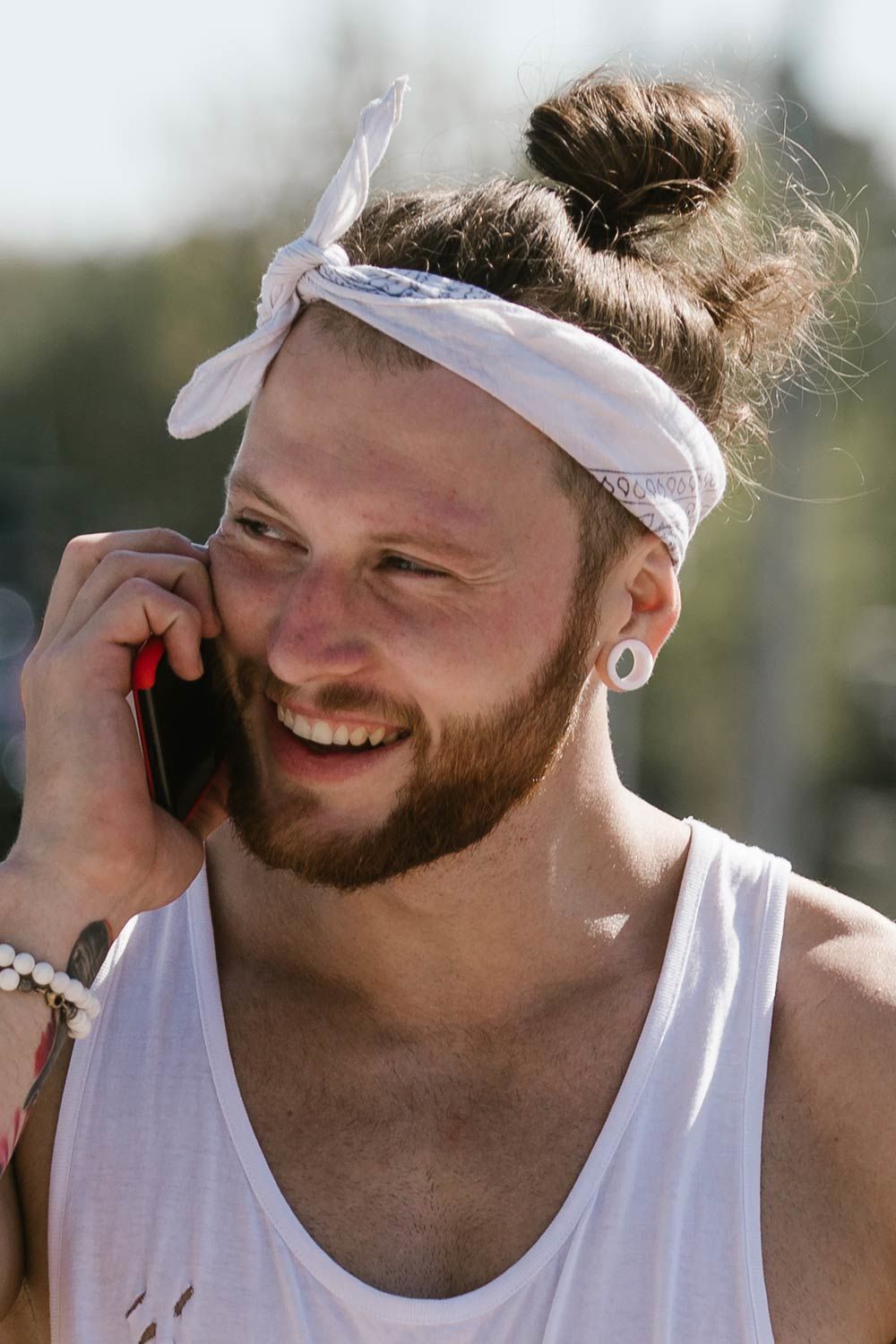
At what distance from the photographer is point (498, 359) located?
2.64 meters

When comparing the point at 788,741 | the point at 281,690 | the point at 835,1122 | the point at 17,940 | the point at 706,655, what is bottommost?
the point at 706,655

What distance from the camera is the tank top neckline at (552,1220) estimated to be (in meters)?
2.36

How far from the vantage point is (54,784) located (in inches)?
101

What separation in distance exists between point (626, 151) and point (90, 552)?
1.25 m

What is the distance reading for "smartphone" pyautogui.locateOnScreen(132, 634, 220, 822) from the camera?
268 cm

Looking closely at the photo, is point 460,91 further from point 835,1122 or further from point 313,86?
point 835,1122

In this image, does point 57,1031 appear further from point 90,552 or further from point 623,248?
point 623,248

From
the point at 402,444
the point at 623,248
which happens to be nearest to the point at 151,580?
the point at 402,444

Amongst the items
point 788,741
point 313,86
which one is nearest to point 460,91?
point 313,86

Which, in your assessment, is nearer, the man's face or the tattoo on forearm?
the tattoo on forearm

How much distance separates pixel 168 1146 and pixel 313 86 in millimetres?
12658

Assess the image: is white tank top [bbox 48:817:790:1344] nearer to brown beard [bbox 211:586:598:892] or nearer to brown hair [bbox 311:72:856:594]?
brown beard [bbox 211:586:598:892]

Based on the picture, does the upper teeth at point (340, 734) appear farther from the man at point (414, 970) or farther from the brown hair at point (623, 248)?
the brown hair at point (623, 248)

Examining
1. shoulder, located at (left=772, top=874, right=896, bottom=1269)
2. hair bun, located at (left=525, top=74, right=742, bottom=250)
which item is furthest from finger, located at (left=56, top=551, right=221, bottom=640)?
shoulder, located at (left=772, top=874, right=896, bottom=1269)
